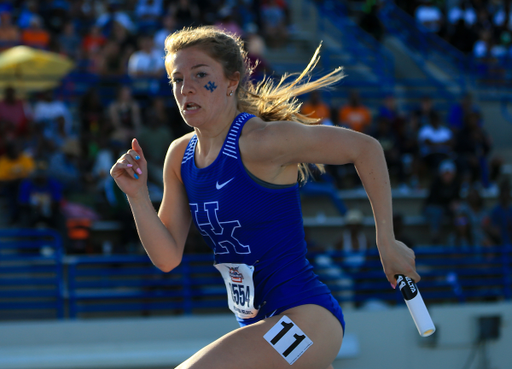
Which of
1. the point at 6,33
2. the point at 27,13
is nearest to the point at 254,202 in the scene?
the point at 6,33

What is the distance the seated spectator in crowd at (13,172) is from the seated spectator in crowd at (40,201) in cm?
16

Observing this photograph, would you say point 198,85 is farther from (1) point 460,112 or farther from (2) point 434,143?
(1) point 460,112

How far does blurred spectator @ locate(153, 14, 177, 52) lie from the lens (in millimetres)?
11280

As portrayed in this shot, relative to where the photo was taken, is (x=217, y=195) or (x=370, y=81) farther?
(x=370, y=81)

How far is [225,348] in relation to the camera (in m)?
2.56

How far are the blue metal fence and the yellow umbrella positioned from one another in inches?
123

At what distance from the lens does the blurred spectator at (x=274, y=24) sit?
13617 mm

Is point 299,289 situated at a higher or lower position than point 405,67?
higher

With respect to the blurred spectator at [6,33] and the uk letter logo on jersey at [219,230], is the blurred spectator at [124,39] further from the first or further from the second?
the uk letter logo on jersey at [219,230]

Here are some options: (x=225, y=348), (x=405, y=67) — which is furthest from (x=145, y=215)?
Result: (x=405, y=67)

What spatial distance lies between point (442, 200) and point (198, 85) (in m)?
7.41

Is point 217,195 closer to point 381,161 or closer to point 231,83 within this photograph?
point 231,83

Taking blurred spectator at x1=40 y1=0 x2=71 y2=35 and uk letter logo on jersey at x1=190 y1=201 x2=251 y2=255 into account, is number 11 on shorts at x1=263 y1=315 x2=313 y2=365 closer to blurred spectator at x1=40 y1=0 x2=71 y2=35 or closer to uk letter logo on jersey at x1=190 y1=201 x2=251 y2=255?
uk letter logo on jersey at x1=190 y1=201 x2=251 y2=255

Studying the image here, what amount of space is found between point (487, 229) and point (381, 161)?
266 inches
